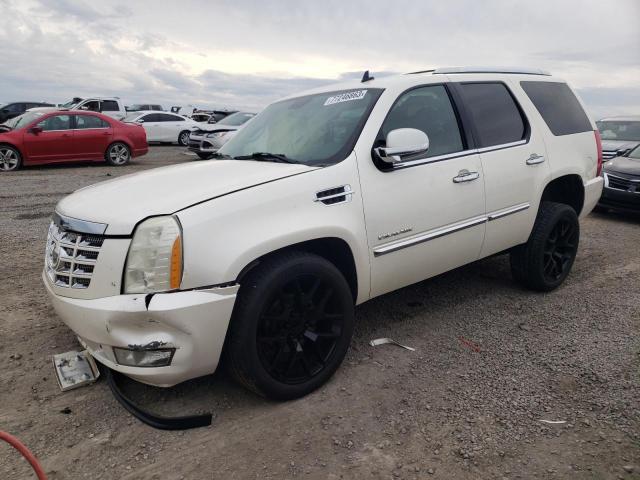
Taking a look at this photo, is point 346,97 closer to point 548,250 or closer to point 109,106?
point 548,250

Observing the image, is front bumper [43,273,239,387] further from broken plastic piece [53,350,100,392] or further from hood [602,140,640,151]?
hood [602,140,640,151]

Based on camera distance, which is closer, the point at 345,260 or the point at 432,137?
the point at 345,260

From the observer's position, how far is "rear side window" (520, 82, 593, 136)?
170 inches

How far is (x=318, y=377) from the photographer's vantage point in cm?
288

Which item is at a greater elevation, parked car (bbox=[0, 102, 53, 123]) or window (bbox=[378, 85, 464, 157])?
parked car (bbox=[0, 102, 53, 123])

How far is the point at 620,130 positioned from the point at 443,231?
10.4 metres

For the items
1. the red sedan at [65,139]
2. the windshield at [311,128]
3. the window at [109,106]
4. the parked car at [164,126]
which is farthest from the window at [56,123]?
the windshield at [311,128]

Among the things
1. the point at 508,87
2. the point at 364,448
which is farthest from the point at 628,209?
the point at 364,448

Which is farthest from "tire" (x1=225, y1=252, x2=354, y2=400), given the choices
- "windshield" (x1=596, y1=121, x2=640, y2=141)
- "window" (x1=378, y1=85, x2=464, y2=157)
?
"windshield" (x1=596, y1=121, x2=640, y2=141)

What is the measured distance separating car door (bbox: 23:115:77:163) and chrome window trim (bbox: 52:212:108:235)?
35.2 feet

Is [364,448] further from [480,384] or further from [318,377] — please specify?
[480,384]

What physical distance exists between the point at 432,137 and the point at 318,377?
1812mm

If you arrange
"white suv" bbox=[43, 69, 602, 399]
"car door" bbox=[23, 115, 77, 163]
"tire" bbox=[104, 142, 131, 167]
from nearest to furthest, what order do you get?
"white suv" bbox=[43, 69, 602, 399]
"car door" bbox=[23, 115, 77, 163]
"tire" bbox=[104, 142, 131, 167]

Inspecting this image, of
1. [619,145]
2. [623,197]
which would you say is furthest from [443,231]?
[619,145]
